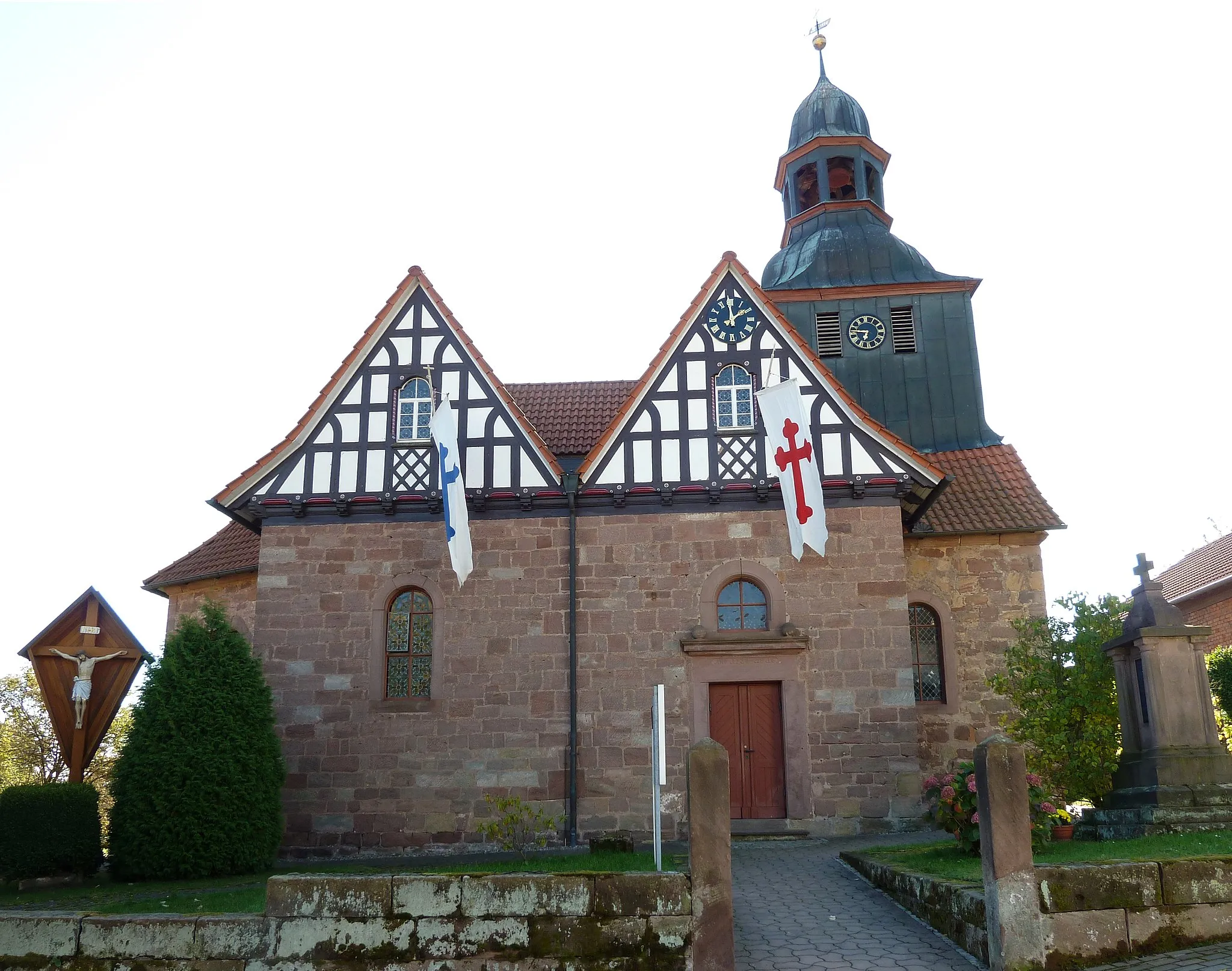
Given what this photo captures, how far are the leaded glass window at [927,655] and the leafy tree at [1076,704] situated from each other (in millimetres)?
3704

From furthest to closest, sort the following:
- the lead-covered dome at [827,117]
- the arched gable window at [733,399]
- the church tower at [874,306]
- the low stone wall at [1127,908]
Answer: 1. the lead-covered dome at [827,117]
2. the church tower at [874,306]
3. the arched gable window at [733,399]
4. the low stone wall at [1127,908]

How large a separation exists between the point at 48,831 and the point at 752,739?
953cm

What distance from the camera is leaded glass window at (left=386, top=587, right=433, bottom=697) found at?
16.7m

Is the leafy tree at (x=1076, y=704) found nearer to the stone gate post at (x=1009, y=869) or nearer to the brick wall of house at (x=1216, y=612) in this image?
the stone gate post at (x=1009, y=869)

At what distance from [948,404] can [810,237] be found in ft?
18.1

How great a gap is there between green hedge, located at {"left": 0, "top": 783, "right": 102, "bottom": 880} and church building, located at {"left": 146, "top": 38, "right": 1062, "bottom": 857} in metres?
3.37

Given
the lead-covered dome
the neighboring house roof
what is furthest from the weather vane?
the neighboring house roof

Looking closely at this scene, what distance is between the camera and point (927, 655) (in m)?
18.8

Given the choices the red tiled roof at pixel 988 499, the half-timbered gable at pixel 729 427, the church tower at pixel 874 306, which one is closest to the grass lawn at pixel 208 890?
the half-timbered gable at pixel 729 427

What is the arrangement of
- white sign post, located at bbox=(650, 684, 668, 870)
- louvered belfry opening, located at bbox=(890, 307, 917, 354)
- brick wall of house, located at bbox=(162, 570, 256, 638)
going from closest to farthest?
Answer: white sign post, located at bbox=(650, 684, 668, 870), brick wall of house, located at bbox=(162, 570, 256, 638), louvered belfry opening, located at bbox=(890, 307, 917, 354)

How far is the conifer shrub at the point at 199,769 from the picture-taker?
12.9 m

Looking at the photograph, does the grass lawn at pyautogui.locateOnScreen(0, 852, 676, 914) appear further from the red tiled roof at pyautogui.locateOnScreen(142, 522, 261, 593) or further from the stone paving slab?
the red tiled roof at pyautogui.locateOnScreen(142, 522, 261, 593)

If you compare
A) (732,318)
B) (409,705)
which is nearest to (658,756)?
(409,705)

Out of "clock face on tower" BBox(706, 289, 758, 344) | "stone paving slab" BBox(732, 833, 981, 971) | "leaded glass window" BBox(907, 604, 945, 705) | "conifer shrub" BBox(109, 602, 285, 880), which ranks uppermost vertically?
"clock face on tower" BBox(706, 289, 758, 344)
